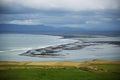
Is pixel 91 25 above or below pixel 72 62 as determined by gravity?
above

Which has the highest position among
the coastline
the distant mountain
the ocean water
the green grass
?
the distant mountain

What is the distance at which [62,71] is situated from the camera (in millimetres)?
3328

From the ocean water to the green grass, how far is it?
141 millimetres

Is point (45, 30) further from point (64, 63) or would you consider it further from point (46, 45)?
point (64, 63)

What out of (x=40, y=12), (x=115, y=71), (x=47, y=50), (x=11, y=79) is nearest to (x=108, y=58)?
(x=115, y=71)

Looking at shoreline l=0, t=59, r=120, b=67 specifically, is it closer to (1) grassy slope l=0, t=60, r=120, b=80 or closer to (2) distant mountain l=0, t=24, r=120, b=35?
(1) grassy slope l=0, t=60, r=120, b=80

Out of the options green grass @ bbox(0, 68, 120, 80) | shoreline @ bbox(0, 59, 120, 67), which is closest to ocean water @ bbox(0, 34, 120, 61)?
shoreline @ bbox(0, 59, 120, 67)

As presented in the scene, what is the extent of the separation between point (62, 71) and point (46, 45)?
39cm

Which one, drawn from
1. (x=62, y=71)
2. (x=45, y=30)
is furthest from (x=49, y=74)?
(x=45, y=30)

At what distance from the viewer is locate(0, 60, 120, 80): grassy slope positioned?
3.29m

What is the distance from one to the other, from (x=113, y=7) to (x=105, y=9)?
10 cm

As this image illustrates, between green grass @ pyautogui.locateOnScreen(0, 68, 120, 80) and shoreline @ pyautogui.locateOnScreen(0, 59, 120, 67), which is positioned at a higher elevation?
shoreline @ pyautogui.locateOnScreen(0, 59, 120, 67)

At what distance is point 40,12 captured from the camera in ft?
10.8

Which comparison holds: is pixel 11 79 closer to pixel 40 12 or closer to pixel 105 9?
pixel 40 12
